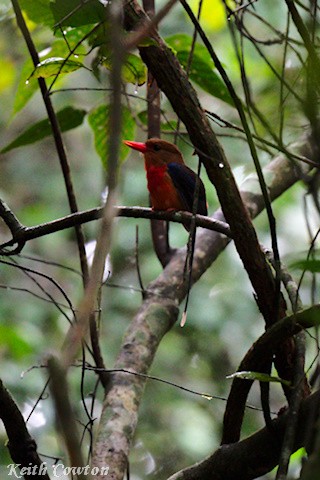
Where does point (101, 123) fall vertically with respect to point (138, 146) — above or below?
below

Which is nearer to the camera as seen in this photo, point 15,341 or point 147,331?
point 147,331

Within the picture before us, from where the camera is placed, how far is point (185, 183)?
3168 mm

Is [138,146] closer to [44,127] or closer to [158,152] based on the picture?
[158,152]

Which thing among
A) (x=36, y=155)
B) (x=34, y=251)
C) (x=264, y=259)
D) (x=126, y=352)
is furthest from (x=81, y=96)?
(x=264, y=259)

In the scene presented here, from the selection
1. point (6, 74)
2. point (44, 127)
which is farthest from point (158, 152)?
point (6, 74)

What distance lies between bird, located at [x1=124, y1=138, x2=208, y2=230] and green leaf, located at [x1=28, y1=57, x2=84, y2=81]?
1.09 meters

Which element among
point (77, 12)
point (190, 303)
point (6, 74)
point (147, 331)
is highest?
point (6, 74)

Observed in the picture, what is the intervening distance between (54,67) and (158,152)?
48.2 inches

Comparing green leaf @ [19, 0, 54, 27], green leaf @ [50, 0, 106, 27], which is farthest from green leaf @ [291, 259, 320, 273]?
green leaf @ [19, 0, 54, 27]

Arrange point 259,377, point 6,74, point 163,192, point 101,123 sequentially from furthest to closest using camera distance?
point 6,74
point 163,192
point 101,123
point 259,377

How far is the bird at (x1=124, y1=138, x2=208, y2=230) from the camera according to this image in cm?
309

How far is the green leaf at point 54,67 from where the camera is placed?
1.92 meters

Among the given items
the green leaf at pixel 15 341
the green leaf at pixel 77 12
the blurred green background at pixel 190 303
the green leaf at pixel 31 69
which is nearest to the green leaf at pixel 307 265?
the green leaf at pixel 77 12

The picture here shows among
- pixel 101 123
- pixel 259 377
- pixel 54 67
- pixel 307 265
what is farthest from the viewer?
pixel 101 123
